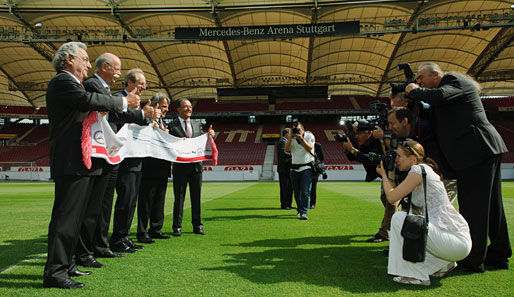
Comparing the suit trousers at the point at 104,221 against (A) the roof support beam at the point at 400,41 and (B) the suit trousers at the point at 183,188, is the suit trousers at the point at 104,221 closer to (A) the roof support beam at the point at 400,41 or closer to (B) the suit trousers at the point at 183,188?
(B) the suit trousers at the point at 183,188

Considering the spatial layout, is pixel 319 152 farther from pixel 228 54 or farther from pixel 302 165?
pixel 228 54

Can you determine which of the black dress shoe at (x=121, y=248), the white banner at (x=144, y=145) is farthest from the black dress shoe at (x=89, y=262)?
the white banner at (x=144, y=145)

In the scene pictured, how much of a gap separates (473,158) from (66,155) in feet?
11.5

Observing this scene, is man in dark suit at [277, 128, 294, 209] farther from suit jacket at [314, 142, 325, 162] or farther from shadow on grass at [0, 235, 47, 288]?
shadow on grass at [0, 235, 47, 288]

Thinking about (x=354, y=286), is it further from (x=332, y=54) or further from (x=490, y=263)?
(x=332, y=54)

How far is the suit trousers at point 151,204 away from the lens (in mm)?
4887

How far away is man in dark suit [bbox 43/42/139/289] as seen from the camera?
9.54 ft

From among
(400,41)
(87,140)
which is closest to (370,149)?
(87,140)

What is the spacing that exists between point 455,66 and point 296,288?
38.1 m

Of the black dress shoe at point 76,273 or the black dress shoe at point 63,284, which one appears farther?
the black dress shoe at point 76,273

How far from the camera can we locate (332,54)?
33625 mm

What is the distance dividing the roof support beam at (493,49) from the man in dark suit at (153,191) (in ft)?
101

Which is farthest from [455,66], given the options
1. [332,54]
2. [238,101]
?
[238,101]

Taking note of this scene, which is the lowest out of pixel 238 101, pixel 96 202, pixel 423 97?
pixel 96 202
